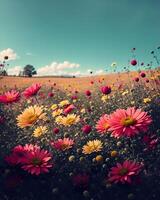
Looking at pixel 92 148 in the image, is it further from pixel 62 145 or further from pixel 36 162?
pixel 36 162

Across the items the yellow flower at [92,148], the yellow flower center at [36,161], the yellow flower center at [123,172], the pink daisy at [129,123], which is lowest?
the yellow flower center at [123,172]

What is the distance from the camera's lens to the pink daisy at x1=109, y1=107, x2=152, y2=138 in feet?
12.5

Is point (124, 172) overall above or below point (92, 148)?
below

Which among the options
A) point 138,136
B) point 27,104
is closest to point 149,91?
point 27,104

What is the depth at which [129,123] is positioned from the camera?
3828 millimetres

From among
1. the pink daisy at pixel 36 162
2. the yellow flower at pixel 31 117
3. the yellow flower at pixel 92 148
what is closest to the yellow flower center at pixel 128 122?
the pink daisy at pixel 36 162

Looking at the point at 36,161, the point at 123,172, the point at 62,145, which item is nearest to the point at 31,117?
the point at 62,145

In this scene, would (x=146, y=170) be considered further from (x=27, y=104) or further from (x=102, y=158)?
(x=27, y=104)

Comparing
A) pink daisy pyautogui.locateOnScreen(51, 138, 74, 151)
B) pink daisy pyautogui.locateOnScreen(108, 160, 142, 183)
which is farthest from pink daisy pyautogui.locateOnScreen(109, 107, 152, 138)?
pink daisy pyautogui.locateOnScreen(51, 138, 74, 151)

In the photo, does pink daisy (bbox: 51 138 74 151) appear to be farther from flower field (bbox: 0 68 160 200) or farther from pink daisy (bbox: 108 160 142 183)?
pink daisy (bbox: 108 160 142 183)

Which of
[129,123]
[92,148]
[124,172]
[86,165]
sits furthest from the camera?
[92,148]

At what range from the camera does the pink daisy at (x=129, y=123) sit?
3824 mm

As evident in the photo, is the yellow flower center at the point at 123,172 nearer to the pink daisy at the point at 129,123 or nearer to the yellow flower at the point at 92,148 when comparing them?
the pink daisy at the point at 129,123

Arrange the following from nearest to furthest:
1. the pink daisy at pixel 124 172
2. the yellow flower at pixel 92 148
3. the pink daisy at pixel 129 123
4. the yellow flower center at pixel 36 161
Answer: the pink daisy at pixel 129 123, the pink daisy at pixel 124 172, the yellow flower center at pixel 36 161, the yellow flower at pixel 92 148
